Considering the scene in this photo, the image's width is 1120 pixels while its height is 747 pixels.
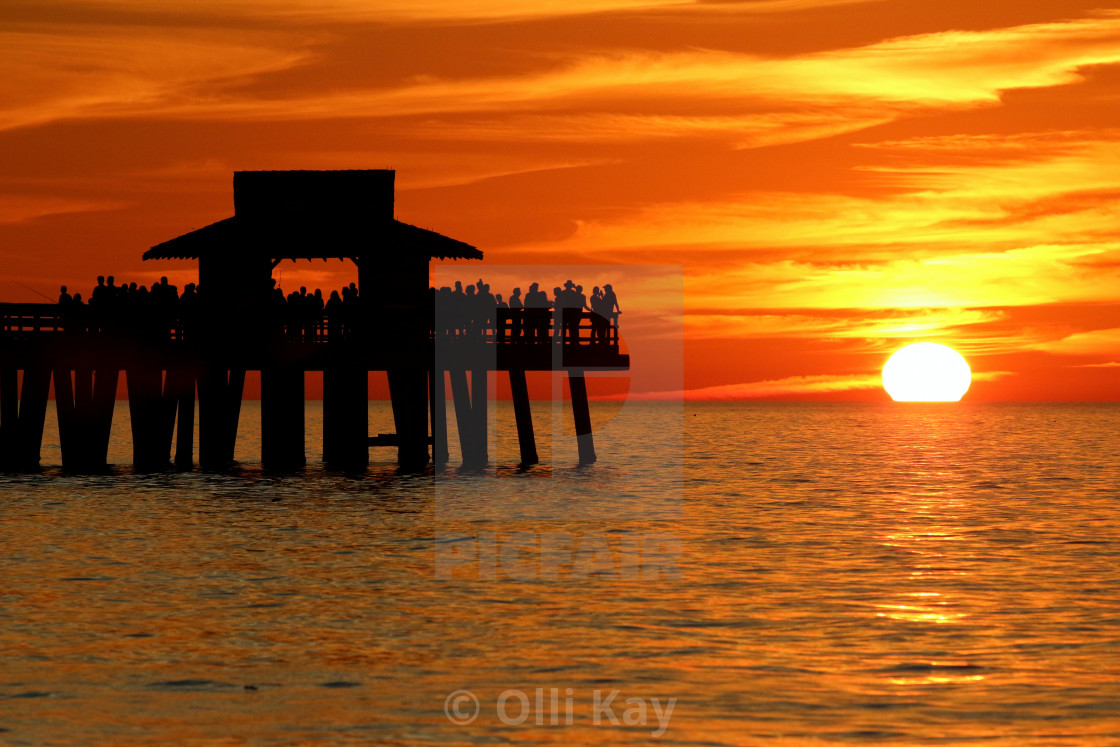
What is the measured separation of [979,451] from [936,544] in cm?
5219

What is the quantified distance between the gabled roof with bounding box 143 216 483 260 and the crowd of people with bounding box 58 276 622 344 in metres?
1.41

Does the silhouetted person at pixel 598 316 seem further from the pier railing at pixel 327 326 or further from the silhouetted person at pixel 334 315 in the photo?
the silhouetted person at pixel 334 315

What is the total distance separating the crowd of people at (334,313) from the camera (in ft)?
116

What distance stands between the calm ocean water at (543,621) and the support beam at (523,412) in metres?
5.10

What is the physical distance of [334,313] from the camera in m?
35.6

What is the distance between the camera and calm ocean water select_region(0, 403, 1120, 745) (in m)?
12.0

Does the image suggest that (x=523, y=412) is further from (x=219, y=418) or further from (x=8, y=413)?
(x=8, y=413)

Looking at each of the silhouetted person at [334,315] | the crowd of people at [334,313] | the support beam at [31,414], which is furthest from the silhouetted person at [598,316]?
the support beam at [31,414]

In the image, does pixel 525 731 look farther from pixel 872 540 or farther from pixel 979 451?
pixel 979 451

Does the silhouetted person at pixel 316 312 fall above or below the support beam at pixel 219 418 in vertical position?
above

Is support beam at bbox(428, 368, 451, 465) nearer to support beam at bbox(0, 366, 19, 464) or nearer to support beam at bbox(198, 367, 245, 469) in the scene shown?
support beam at bbox(198, 367, 245, 469)

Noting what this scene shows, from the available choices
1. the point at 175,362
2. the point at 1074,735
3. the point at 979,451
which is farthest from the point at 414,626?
the point at 979,451

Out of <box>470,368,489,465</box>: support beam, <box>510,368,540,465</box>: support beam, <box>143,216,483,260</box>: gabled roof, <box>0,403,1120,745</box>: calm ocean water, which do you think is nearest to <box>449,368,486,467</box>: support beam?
<box>470,368,489,465</box>: support beam

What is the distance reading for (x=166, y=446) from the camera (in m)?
39.0
